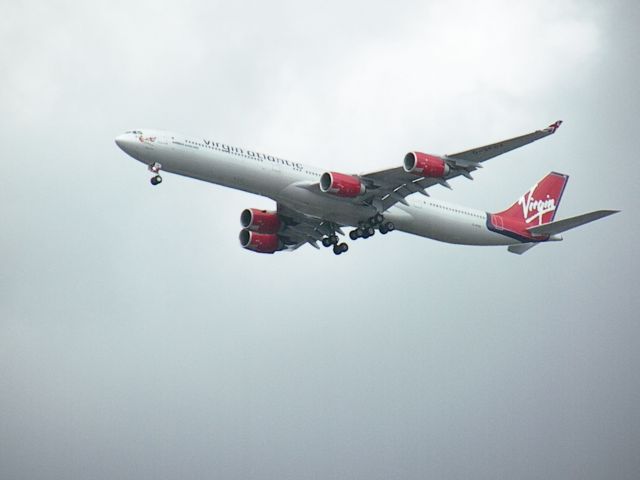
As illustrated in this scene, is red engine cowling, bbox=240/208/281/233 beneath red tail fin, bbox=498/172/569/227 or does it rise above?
beneath

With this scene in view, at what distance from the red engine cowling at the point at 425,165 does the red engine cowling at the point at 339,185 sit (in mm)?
3366

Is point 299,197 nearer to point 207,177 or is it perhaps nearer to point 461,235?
point 207,177

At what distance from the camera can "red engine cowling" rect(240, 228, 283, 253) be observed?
68.2 m

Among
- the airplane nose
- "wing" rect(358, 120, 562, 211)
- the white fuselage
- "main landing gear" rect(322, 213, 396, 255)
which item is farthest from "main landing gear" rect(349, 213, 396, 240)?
the airplane nose

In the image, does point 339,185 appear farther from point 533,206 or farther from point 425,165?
point 533,206

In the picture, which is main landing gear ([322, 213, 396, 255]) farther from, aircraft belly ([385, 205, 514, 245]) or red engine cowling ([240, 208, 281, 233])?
red engine cowling ([240, 208, 281, 233])

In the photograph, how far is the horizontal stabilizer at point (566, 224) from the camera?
59.7 meters

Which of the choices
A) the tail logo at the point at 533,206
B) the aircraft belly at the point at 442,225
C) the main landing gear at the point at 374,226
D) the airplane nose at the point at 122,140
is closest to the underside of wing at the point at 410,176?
the main landing gear at the point at 374,226

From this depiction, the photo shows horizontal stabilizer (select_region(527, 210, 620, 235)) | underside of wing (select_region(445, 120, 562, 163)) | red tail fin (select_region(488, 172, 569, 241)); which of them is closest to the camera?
underside of wing (select_region(445, 120, 562, 163))

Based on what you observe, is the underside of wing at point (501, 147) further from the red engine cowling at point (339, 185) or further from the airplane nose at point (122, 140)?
Answer: the airplane nose at point (122, 140)

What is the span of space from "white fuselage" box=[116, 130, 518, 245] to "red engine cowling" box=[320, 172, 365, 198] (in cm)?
64

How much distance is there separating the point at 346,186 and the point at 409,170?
3.74 meters

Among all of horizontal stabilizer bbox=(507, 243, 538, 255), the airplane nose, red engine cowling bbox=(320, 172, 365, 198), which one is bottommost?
horizontal stabilizer bbox=(507, 243, 538, 255)

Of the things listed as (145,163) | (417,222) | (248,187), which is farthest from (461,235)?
(145,163)
